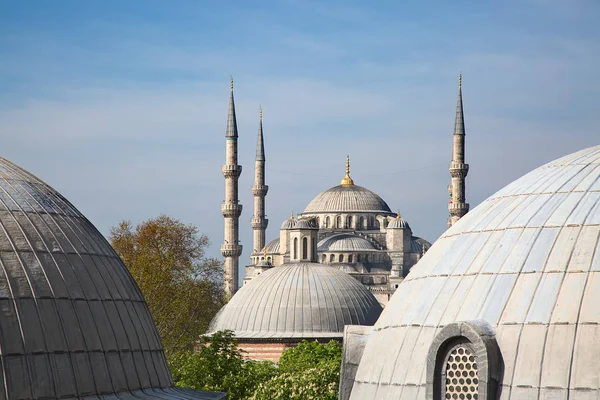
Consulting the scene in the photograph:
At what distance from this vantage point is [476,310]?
11.8 m

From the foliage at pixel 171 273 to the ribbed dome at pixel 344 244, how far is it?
49.3 m

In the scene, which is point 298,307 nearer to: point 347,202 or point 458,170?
point 458,170

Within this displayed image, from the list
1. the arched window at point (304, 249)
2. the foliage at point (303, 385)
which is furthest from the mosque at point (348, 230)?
the foliage at point (303, 385)

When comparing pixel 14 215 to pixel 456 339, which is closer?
pixel 456 339

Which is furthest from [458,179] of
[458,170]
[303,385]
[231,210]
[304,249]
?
[303,385]

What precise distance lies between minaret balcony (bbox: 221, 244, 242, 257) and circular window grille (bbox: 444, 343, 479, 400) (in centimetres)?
6315

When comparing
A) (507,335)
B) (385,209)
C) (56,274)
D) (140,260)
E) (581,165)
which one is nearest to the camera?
(507,335)

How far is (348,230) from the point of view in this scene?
96875 mm

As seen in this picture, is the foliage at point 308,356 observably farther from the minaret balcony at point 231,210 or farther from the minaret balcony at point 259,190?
the minaret balcony at point 259,190

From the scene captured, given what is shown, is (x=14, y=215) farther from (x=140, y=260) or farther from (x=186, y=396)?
(x=140, y=260)

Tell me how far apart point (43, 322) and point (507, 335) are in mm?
4332

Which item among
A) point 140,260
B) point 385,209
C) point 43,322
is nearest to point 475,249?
point 43,322

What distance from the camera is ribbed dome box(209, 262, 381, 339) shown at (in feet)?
152

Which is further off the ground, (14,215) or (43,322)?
(14,215)
